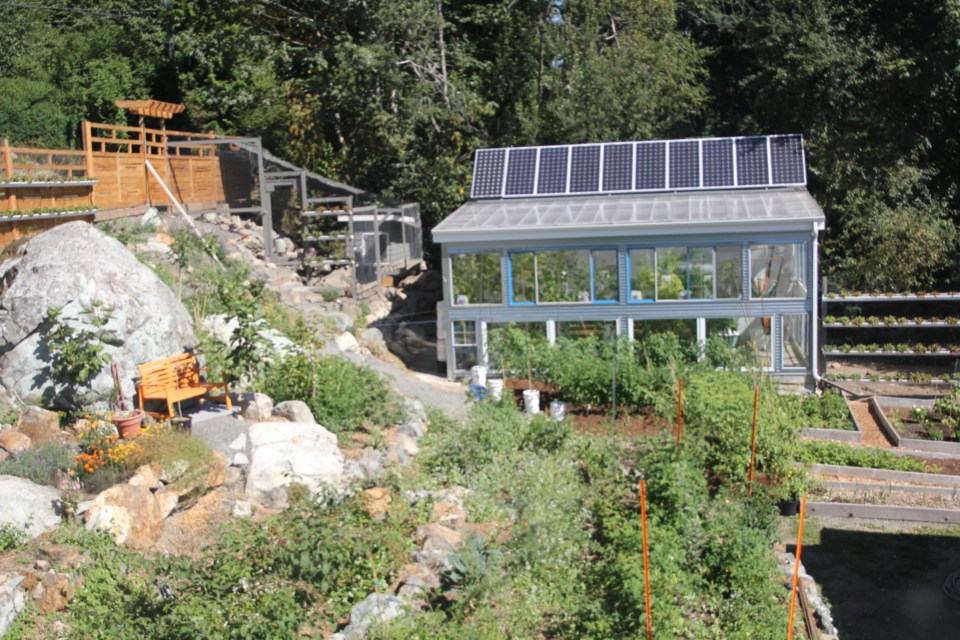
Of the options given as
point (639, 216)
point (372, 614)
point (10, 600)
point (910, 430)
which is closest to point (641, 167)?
point (639, 216)

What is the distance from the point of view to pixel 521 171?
1945 cm

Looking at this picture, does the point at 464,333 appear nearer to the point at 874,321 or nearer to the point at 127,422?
the point at 874,321

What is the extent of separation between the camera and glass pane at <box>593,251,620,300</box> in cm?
1648

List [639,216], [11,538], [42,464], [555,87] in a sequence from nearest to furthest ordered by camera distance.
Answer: [11,538] → [42,464] → [639,216] → [555,87]

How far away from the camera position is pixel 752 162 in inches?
725

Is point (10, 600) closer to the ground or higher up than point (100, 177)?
closer to the ground

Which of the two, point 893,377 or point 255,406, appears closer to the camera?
point 255,406

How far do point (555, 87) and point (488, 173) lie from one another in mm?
4273

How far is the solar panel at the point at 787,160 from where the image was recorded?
17.9m

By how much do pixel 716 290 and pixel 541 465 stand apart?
238 inches

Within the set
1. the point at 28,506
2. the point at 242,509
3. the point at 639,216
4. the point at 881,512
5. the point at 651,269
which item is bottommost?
the point at 881,512

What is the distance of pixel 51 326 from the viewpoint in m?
11.7

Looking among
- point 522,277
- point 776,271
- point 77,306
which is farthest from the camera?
point 522,277

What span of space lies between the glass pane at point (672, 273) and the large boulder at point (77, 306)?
763cm
